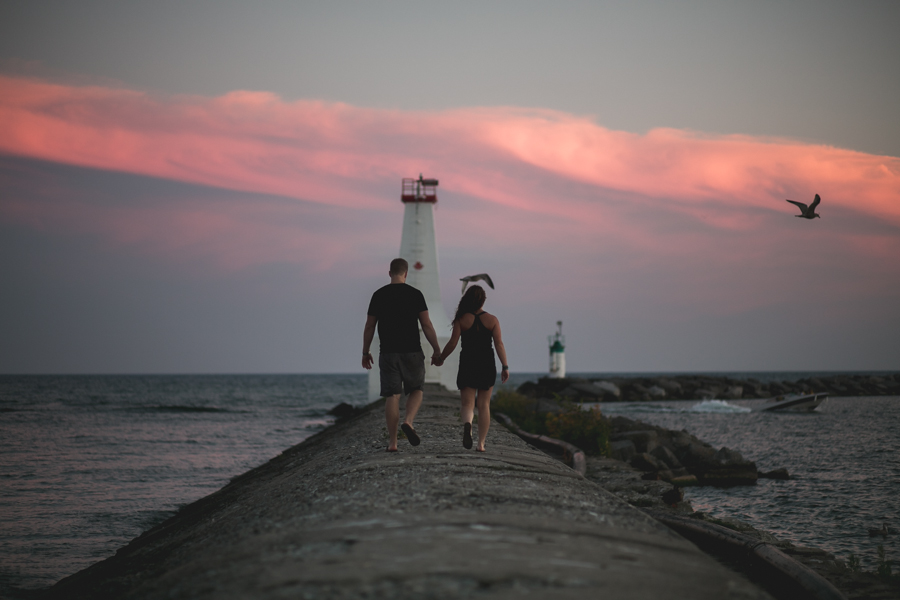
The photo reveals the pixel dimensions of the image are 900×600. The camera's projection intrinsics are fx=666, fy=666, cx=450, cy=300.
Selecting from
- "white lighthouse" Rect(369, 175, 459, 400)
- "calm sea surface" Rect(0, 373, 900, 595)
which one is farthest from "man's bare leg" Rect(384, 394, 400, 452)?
"white lighthouse" Rect(369, 175, 459, 400)

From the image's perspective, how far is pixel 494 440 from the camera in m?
9.32

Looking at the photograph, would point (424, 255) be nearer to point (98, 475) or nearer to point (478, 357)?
point (98, 475)

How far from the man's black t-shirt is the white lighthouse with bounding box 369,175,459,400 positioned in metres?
17.7

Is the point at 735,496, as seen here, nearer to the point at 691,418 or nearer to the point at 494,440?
the point at 494,440

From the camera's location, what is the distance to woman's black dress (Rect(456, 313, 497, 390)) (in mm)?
6914

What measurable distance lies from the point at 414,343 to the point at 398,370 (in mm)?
316

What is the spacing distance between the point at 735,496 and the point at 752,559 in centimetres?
782

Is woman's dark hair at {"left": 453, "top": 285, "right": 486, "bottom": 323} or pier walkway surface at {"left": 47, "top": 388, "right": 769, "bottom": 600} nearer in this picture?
pier walkway surface at {"left": 47, "top": 388, "right": 769, "bottom": 600}

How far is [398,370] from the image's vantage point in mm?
6738

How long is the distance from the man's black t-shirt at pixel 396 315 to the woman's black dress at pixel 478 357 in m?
0.58

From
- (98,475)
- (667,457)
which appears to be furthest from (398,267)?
(98,475)

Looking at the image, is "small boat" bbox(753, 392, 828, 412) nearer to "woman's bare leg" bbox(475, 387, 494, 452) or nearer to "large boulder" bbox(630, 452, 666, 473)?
"large boulder" bbox(630, 452, 666, 473)

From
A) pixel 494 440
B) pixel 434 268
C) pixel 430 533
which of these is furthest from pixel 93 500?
pixel 434 268

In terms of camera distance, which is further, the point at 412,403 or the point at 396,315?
the point at 412,403
